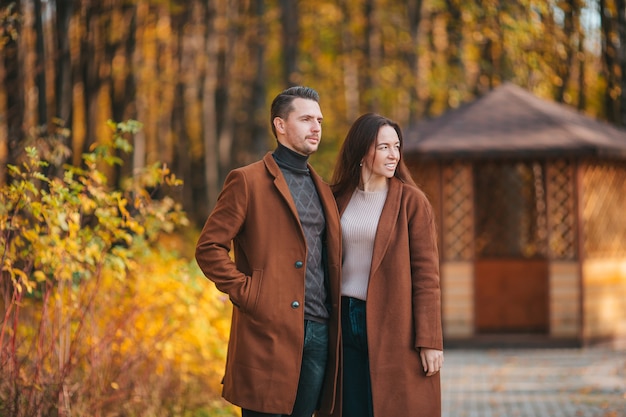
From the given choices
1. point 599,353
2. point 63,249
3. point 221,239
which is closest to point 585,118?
point 599,353

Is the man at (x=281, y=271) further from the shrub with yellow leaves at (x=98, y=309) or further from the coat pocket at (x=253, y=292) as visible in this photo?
the shrub with yellow leaves at (x=98, y=309)

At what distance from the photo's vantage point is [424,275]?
372 centimetres

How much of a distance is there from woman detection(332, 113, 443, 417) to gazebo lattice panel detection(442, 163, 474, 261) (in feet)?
24.0

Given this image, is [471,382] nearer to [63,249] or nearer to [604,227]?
[604,227]

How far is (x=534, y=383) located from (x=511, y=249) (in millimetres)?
4216

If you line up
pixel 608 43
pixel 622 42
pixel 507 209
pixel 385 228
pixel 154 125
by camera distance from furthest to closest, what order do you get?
pixel 154 125
pixel 608 43
pixel 622 42
pixel 507 209
pixel 385 228

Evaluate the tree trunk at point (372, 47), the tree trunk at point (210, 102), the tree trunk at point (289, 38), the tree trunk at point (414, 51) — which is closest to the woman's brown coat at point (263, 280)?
the tree trunk at point (289, 38)

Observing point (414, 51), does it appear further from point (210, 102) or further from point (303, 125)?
point (303, 125)

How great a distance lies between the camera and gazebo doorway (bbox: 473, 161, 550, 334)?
1162 cm

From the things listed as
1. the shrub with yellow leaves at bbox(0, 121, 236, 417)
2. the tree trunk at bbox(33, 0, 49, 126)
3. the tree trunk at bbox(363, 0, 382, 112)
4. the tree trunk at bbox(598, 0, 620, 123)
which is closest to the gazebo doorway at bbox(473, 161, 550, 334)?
the tree trunk at bbox(598, 0, 620, 123)

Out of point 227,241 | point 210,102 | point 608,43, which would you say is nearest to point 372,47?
point 210,102

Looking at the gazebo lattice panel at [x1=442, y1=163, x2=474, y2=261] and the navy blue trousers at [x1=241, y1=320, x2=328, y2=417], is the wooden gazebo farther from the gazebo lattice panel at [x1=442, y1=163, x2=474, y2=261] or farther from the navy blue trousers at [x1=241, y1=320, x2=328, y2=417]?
the navy blue trousers at [x1=241, y1=320, x2=328, y2=417]

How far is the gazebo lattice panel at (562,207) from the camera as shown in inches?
430

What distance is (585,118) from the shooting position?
39.5ft
